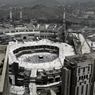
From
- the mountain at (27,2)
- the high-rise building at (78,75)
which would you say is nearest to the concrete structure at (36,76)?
the high-rise building at (78,75)

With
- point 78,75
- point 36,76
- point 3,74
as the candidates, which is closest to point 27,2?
point 36,76

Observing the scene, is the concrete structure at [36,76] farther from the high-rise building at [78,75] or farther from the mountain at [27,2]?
the mountain at [27,2]

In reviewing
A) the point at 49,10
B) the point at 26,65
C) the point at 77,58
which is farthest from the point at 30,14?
the point at 77,58

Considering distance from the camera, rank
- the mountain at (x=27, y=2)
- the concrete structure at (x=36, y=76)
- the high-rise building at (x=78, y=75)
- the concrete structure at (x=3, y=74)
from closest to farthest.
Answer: the concrete structure at (x=3, y=74) → the high-rise building at (x=78, y=75) → the concrete structure at (x=36, y=76) → the mountain at (x=27, y=2)

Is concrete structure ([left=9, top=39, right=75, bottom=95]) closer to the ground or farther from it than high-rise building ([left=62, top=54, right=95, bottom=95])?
closer to the ground

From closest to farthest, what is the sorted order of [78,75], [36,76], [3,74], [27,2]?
[3,74] → [78,75] → [36,76] → [27,2]

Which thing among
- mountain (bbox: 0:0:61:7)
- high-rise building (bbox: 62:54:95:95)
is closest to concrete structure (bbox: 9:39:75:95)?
high-rise building (bbox: 62:54:95:95)

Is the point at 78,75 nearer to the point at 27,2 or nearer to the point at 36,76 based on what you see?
the point at 36,76

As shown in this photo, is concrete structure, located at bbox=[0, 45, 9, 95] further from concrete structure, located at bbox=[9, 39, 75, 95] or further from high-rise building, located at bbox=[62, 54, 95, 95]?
concrete structure, located at bbox=[9, 39, 75, 95]
